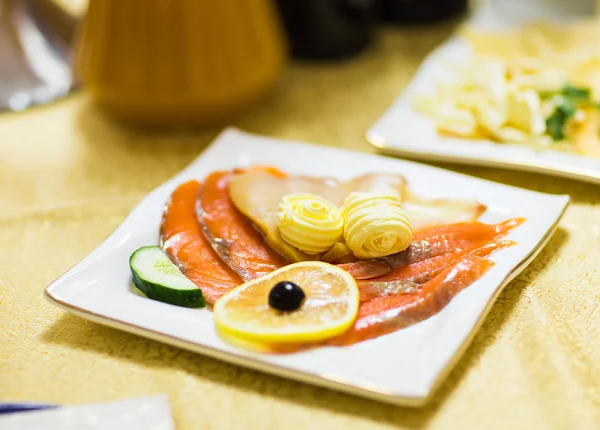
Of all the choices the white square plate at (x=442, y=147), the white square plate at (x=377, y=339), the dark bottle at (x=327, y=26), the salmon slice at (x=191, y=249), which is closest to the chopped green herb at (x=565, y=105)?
the white square plate at (x=442, y=147)

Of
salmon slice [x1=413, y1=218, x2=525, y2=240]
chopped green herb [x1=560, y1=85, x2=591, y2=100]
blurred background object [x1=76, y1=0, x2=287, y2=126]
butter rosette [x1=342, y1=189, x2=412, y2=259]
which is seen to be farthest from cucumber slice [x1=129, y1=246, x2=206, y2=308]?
chopped green herb [x1=560, y1=85, x2=591, y2=100]

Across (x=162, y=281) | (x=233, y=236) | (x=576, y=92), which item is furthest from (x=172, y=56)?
(x=576, y=92)

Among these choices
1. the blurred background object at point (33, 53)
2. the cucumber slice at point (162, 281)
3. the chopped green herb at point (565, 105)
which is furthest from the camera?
the blurred background object at point (33, 53)

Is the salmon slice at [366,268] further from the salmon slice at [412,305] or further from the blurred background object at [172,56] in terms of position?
the blurred background object at [172,56]

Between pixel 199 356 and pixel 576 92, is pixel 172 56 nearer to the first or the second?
pixel 199 356

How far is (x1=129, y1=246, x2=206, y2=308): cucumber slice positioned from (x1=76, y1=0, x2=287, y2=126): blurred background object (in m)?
0.50

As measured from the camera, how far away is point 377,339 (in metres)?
0.84

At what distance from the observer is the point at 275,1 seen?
1.75m

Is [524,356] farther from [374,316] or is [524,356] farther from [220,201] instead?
[220,201]

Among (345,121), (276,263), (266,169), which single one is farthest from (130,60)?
(276,263)

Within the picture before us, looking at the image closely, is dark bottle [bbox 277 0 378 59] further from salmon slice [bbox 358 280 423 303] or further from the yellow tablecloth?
salmon slice [bbox 358 280 423 303]

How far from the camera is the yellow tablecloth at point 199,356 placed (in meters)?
0.81

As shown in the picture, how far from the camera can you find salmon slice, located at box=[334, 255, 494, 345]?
85 cm

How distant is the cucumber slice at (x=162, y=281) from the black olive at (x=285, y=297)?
12 centimetres
